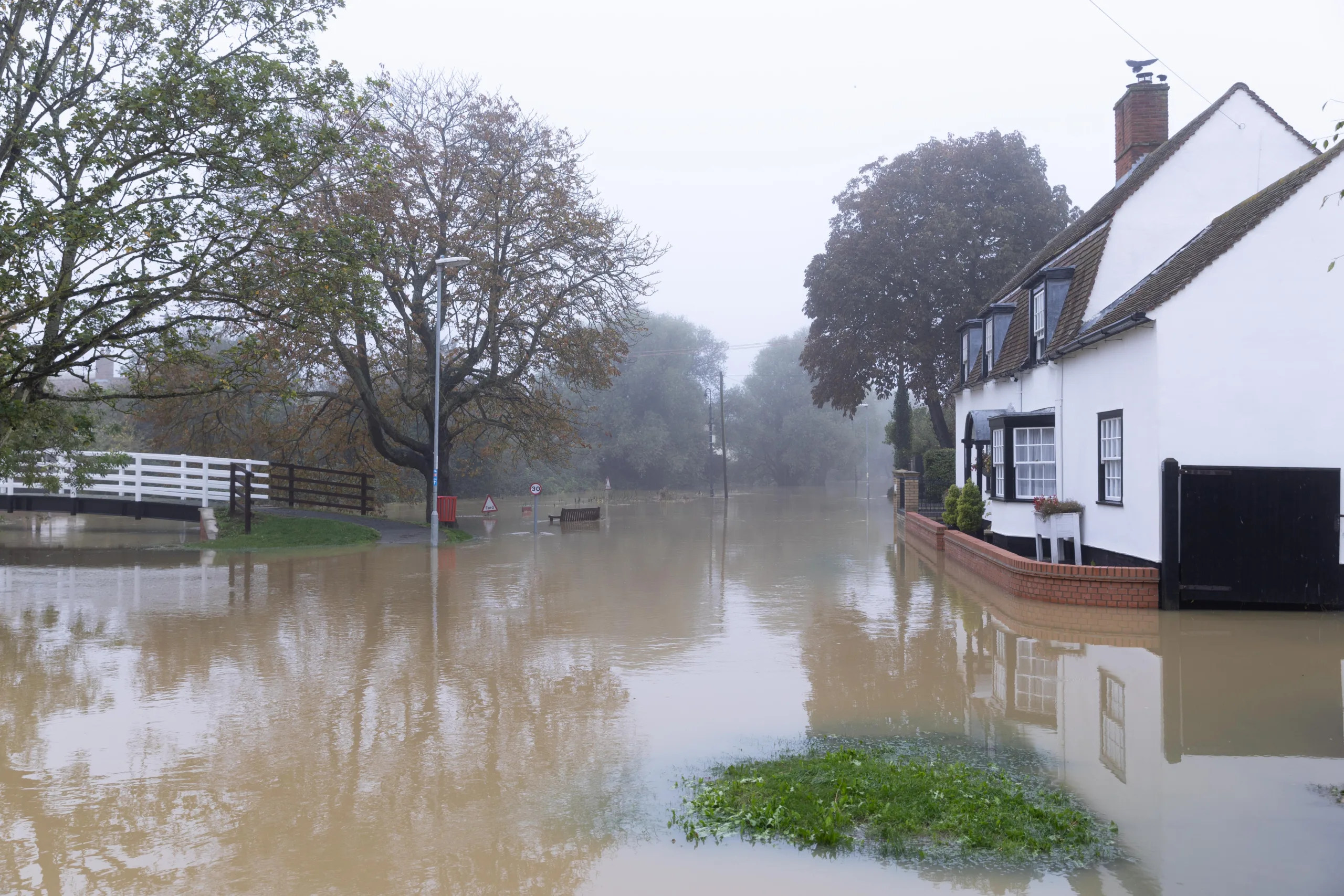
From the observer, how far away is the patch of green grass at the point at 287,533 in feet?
81.5

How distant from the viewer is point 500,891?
16.5ft

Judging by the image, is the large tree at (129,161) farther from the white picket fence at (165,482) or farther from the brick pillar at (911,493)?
the brick pillar at (911,493)

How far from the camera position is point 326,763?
714 cm

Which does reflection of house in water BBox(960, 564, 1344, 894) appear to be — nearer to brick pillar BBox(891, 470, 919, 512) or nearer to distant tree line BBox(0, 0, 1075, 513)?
distant tree line BBox(0, 0, 1075, 513)

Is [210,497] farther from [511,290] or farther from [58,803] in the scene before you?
[58,803]

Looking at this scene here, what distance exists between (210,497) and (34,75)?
15.0 m

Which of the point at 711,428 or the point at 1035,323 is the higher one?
the point at 1035,323

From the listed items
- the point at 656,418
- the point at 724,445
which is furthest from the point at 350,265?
the point at 656,418

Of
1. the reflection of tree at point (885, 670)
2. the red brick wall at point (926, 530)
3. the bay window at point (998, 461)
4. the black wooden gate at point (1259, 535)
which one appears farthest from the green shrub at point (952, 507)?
the reflection of tree at point (885, 670)

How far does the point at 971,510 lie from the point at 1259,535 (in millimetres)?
10470

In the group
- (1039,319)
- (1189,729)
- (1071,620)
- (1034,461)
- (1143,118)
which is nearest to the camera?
(1189,729)

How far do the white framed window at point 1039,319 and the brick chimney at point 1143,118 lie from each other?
20.8 feet

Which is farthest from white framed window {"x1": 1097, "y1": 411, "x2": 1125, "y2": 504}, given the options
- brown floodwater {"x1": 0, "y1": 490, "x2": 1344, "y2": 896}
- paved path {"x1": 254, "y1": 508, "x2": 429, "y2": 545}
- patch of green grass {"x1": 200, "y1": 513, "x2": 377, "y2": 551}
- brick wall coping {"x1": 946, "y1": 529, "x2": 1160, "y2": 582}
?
patch of green grass {"x1": 200, "y1": 513, "x2": 377, "y2": 551}

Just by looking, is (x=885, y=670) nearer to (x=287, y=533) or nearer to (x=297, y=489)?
(x=287, y=533)
